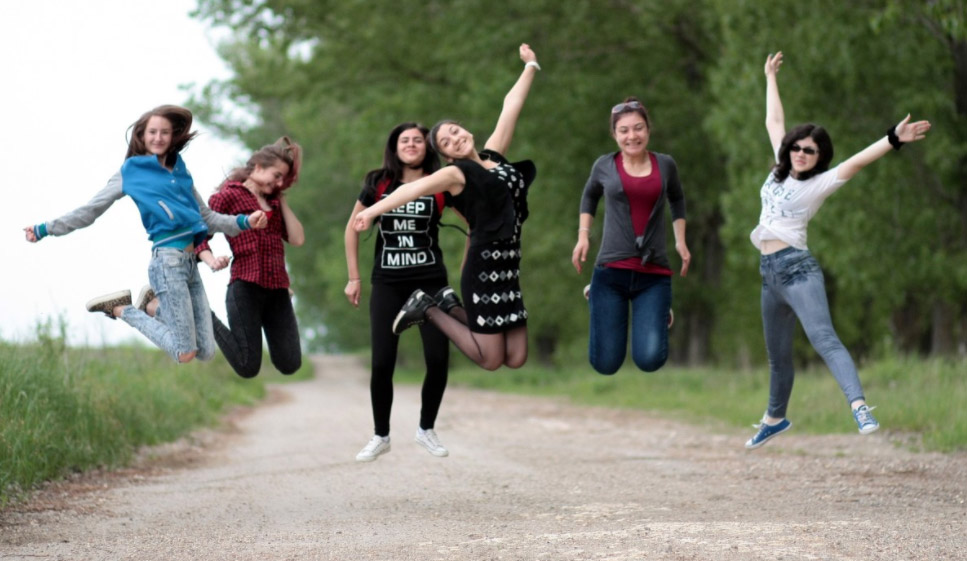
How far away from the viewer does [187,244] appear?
8273mm

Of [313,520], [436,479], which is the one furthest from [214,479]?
[313,520]

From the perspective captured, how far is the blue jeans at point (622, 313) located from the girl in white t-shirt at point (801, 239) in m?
0.77

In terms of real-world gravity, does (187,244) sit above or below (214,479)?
above

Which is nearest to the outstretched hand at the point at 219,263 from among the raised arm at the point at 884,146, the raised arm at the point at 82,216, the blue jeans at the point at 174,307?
the blue jeans at the point at 174,307

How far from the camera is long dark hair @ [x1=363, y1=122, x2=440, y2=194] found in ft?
28.0

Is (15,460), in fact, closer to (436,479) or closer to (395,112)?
(436,479)

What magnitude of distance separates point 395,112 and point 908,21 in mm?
14324

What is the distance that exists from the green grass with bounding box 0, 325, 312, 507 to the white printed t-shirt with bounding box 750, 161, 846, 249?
605 cm

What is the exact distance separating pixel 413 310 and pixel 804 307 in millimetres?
2761

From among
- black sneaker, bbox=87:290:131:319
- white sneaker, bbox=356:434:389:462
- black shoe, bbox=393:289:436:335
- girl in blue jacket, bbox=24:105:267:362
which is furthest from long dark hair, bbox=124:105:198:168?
white sneaker, bbox=356:434:389:462

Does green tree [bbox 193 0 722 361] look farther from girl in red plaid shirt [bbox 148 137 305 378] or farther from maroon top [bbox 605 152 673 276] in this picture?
girl in red plaid shirt [bbox 148 137 305 378]

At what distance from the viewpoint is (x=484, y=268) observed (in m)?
8.38

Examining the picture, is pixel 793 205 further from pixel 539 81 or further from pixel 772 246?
pixel 539 81

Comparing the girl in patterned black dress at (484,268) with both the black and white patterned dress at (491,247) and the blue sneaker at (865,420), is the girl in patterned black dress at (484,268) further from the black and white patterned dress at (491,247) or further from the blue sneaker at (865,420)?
the blue sneaker at (865,420)
